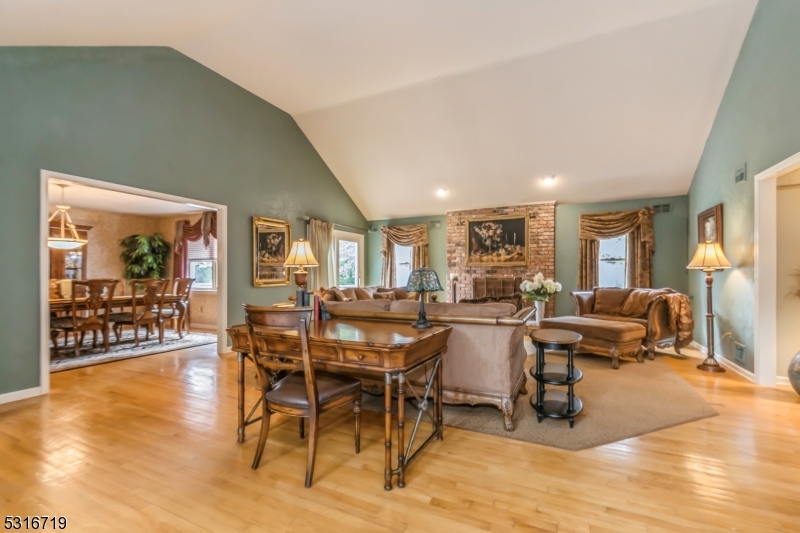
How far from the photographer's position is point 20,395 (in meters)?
3.39

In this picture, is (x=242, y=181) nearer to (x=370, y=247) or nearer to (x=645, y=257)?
(x=370, y=247)

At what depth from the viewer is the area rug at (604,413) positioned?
8.53 ft

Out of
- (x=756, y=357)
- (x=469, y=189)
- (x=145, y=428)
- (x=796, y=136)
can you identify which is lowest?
(x=145, y=428)

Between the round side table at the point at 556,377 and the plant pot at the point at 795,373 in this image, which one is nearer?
the round side table at the point at 556,377

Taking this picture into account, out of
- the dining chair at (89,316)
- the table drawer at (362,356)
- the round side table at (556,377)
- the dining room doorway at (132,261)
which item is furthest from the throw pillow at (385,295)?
the dining chair at (89,316)

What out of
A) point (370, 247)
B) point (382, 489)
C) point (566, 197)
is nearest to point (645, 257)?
point (566, 197)

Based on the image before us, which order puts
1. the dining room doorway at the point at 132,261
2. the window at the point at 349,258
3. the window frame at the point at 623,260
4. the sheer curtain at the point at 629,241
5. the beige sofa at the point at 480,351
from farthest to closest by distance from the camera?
1. the window at the point at 349,258
2. the window frame at the point at 623,260
3. the sheer curtain at the point at 629,241
4. the dining room doorway at the point at 132,261
5. the beige sofa at the point at 480,351

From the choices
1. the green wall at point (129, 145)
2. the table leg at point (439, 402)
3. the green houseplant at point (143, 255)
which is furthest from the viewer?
the green houseplant at point (143, 255)

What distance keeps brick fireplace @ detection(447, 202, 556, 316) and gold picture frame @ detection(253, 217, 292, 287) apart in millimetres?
3586

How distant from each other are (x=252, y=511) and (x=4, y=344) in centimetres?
336

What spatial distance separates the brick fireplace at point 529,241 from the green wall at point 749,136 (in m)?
2.53

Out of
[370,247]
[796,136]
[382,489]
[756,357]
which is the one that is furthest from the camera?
[370,247]

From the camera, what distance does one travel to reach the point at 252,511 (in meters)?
1.78

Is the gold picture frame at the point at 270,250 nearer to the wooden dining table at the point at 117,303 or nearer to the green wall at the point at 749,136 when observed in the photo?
the wooden dining table at the point at 117,303
